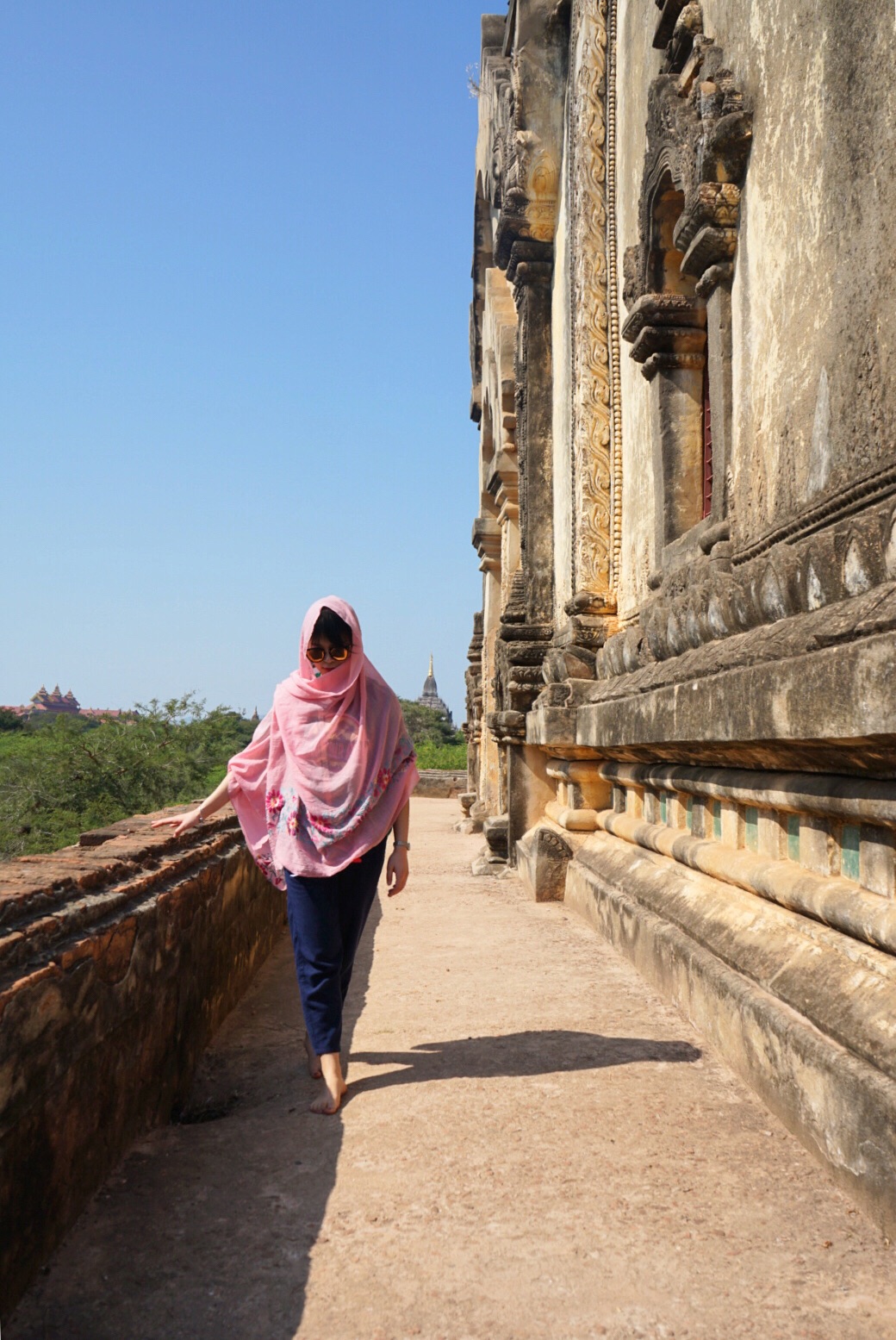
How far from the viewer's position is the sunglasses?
3.26 m

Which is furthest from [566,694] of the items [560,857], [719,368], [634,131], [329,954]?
[329,954]

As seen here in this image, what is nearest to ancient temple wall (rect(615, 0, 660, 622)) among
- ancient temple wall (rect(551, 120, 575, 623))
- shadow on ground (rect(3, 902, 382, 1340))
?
ancient temple wall (rect(551, 120, 575, 623))

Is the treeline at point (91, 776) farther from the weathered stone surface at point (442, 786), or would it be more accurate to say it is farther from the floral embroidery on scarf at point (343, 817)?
the floral embroidery on scarf at point (343, 817)

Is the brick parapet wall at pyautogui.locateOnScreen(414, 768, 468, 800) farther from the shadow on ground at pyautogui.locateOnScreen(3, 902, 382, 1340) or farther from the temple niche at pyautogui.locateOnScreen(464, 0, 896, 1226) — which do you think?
the shadow on ground at pyautogui.locateOnScreen(3, 902, 382, 1340)

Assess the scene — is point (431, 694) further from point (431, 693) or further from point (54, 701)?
point (54, 701)

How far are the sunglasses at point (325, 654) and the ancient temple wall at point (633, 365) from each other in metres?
2.51

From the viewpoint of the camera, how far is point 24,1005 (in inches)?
75.0

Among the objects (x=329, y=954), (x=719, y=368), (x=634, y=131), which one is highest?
(x=634, y=131)

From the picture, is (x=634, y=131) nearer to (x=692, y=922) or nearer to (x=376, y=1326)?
(x=692, y=922)

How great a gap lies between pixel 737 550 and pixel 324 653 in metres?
1.48

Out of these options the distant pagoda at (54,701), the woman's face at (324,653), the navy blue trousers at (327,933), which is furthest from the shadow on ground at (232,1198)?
the distant pagoda at (54,701)

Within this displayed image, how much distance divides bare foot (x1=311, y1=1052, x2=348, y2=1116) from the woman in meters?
0.08

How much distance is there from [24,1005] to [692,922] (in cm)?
233

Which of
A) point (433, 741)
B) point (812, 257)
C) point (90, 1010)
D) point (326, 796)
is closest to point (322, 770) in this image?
point (326, 796)
